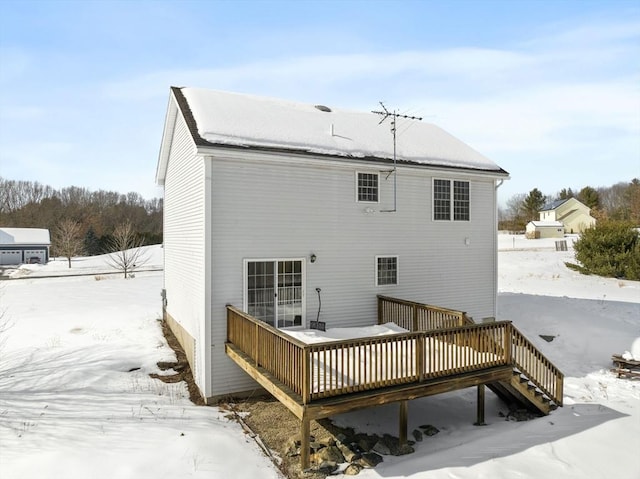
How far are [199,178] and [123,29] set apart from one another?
15.0 ft

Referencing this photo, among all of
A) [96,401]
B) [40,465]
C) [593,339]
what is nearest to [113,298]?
[96,401]

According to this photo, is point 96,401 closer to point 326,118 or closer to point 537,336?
point 326,118

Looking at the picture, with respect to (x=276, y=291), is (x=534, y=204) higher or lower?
higher

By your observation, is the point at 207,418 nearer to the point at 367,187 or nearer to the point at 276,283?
the point at 276,283

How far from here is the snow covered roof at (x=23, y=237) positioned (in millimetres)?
48312

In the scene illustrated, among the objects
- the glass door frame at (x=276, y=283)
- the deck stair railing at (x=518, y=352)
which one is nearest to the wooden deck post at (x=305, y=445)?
the glass door frame at (x=276, y=283)

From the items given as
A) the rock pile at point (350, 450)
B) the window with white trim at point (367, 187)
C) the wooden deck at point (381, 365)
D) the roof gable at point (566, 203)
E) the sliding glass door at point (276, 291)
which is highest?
the roof gable at point (566, 203)

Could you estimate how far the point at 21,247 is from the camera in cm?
4866

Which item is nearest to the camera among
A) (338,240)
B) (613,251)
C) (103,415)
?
(103,415)

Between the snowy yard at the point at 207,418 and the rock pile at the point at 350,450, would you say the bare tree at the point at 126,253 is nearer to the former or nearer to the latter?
the snowy yard at the point at 207,418

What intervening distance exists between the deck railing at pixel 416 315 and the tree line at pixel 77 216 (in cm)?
3894

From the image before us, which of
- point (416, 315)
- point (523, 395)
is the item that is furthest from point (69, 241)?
point (523, 395)

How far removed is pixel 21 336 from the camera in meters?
13.5

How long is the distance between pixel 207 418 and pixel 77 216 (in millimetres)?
64414
